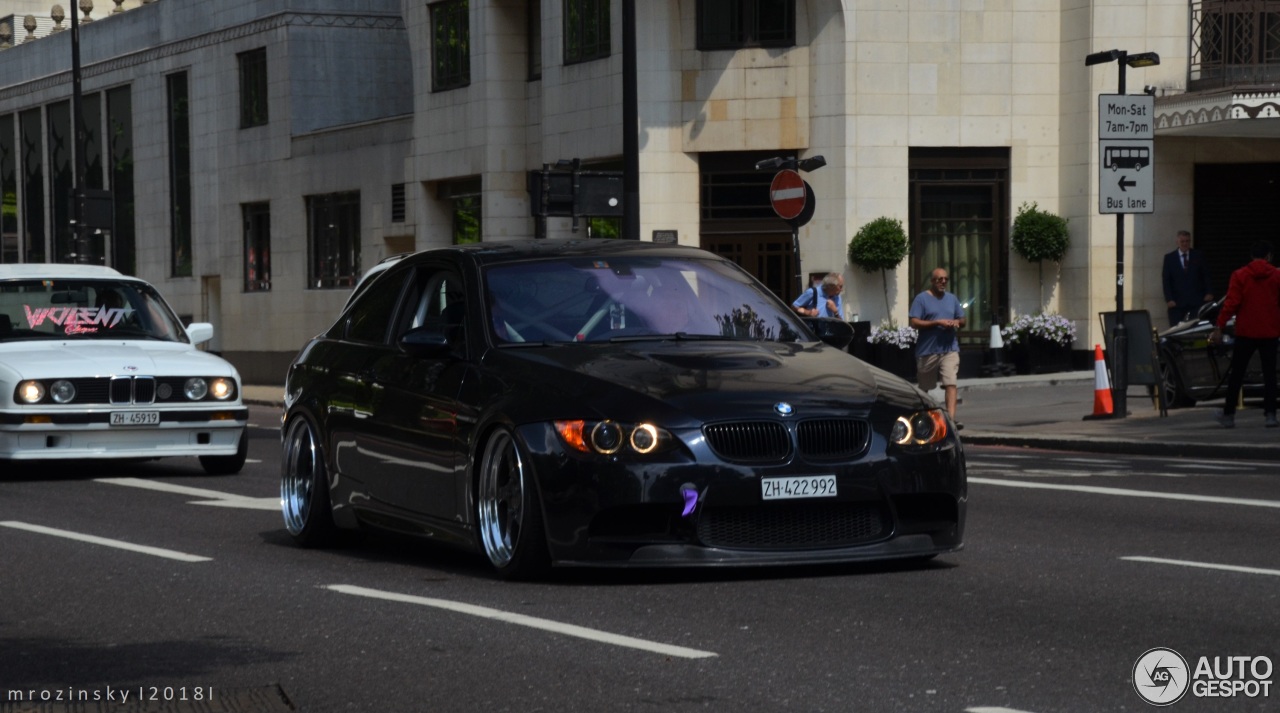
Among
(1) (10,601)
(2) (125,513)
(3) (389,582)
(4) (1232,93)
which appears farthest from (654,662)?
(4) (1232,93)

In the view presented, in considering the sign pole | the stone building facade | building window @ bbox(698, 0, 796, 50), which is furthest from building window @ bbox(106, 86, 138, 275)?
the sign pole

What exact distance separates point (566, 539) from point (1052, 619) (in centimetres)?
209

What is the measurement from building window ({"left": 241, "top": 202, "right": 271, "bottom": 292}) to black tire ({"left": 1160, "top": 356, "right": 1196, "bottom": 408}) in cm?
2841

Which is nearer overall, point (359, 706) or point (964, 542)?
point (359, 706)

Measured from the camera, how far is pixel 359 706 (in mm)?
6680

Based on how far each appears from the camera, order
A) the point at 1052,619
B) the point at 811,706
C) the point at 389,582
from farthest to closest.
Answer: the point at 389,582 < the point at 1052,619 < the point at 811,706

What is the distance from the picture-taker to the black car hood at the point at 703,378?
913cm

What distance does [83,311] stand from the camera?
59.5ft

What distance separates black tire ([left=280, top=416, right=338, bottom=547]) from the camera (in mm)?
11477

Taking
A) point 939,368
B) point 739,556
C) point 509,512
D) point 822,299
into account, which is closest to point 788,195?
point 822,299

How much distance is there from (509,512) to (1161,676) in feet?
11.4

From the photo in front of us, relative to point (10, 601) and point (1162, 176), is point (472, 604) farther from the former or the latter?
point (1162, 176)

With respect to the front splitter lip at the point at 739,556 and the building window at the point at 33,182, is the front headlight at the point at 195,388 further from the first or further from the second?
Result: the building window at the point at 33,182

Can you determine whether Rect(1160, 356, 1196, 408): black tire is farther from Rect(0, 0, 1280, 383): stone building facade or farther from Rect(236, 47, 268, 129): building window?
Rect(236, 47, 268, 129): building window
